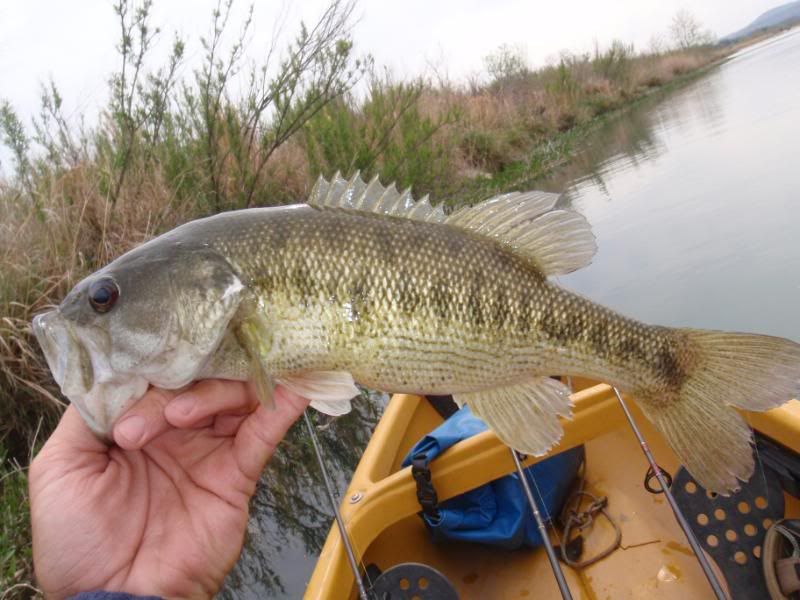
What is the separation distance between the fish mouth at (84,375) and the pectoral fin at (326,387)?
511 millimetres

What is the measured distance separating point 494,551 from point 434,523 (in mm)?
581

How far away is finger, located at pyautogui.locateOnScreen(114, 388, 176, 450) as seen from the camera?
69.3 inches

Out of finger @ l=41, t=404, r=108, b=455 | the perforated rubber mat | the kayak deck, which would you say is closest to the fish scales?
finger @ l=41, t=404, r=108, b=455

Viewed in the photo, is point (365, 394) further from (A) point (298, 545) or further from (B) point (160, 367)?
(B) point (160, 367)

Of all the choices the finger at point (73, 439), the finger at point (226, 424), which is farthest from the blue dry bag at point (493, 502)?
the finger at point (73, 439)

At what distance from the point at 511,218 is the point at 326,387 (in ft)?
3.07

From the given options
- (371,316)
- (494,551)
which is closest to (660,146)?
(494,551)

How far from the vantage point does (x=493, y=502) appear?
3.11 metres

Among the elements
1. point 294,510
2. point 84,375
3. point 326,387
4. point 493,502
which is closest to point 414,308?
point 326,387

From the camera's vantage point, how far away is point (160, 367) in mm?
1843

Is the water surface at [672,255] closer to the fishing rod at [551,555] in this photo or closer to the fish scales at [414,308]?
the fishing rod at [551,555]

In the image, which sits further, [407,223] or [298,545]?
[298,545]

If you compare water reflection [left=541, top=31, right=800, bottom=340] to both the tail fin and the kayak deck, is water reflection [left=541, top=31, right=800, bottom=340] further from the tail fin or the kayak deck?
the tail fin

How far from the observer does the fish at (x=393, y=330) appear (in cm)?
183
